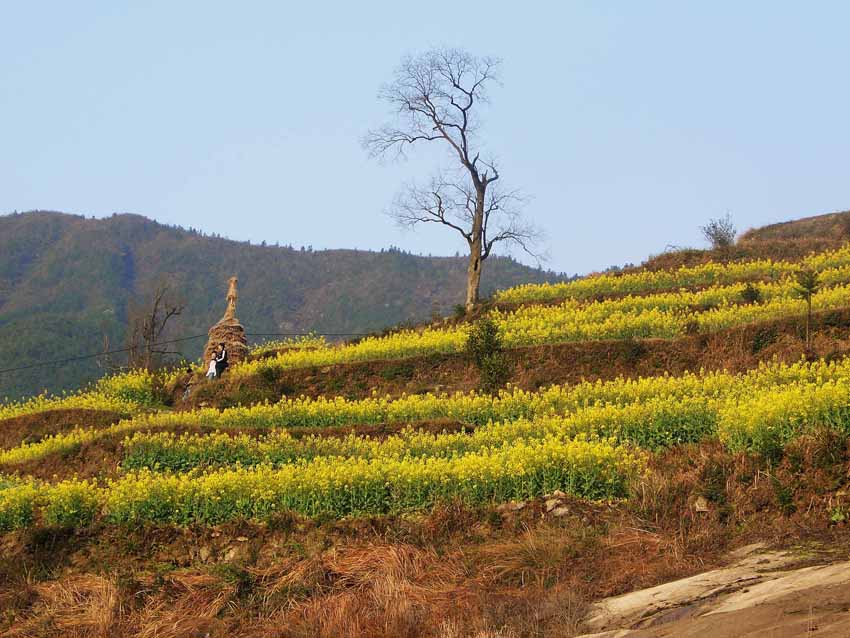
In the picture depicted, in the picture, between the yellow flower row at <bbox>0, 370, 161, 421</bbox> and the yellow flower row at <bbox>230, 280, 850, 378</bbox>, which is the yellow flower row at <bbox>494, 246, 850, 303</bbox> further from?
the yellow flower row at <bbox>0, 370, 161, 421</bbox>

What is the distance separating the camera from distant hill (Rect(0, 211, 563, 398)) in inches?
3442

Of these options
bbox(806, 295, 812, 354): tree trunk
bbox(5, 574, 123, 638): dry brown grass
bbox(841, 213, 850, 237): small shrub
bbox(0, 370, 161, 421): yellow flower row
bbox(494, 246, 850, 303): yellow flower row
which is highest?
A: bbox(841, 213, 850, 237): small shrub

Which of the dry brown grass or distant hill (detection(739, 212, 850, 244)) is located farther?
distant hill (detection(739, 212, 850, 244))

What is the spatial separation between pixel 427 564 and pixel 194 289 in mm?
102059

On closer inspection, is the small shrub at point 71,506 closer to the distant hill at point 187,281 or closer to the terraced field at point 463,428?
the terraced field at point 463,428

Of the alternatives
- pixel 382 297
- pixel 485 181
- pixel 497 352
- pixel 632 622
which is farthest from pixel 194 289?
pixel 632 622

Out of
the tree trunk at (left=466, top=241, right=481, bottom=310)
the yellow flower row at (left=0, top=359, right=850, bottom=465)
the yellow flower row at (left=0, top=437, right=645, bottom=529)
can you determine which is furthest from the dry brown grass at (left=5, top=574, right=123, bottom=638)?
the tree trunk at (left=466, top=241, right=481, bottom=310)

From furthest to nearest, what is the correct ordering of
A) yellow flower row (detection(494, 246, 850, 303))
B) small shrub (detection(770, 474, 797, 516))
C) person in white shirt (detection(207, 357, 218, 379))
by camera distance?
yellow flower row (detection(494, 246, 850, 303))
person in white shirt (detection(207, 357, 218, 379))
small shrub (detection(770, 474, 797, 516))

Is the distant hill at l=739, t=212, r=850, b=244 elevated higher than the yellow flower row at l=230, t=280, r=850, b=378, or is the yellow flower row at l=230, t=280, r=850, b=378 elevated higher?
the distant hill at l=739, t=212, r=850, b=244

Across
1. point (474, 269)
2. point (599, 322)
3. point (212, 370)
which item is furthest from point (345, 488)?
point (474, 269)

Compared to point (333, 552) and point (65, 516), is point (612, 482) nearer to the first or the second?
point (333, 552)

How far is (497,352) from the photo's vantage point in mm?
26500

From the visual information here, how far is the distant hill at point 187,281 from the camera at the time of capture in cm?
8744

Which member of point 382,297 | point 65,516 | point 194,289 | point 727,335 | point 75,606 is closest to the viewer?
point 75,606
